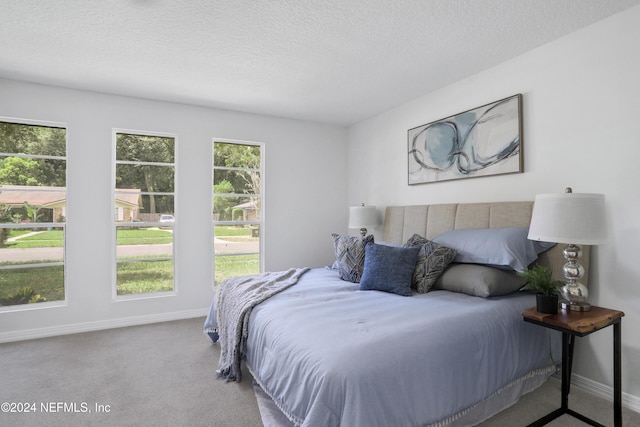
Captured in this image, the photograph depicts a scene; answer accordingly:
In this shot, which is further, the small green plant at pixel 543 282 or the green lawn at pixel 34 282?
the green lawn at pixel 34 282

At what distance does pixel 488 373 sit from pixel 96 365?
9.48 feet

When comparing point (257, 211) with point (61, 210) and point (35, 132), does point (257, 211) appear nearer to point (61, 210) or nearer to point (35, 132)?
point (61, 210)

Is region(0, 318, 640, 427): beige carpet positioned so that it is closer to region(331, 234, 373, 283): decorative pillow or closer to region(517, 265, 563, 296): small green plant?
region(517, 265, 563, 296): small green plant

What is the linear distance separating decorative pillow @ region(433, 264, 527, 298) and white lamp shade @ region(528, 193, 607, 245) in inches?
19.2

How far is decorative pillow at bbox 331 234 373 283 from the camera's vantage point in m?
2.95

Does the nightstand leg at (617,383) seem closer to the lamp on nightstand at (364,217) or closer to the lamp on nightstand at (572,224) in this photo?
the lamp on nightstand at (572,224)

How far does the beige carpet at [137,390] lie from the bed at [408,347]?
8.4 inches

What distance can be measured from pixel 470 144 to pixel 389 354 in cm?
237

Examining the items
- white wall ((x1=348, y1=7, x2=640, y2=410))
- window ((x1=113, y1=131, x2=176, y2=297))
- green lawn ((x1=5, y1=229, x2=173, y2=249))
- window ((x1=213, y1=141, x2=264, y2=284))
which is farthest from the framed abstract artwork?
green lawn ((x1=5, y1=229, x2=173, y2=249))

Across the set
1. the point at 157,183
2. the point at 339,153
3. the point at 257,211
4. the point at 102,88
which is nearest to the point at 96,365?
the point at 157,183

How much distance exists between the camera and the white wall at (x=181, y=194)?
341cm

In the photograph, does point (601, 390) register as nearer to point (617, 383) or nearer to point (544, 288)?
point (617, 383)

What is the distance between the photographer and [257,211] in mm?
4461

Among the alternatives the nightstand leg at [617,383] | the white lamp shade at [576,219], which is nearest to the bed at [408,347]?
the nightstand leg at [617,383]
